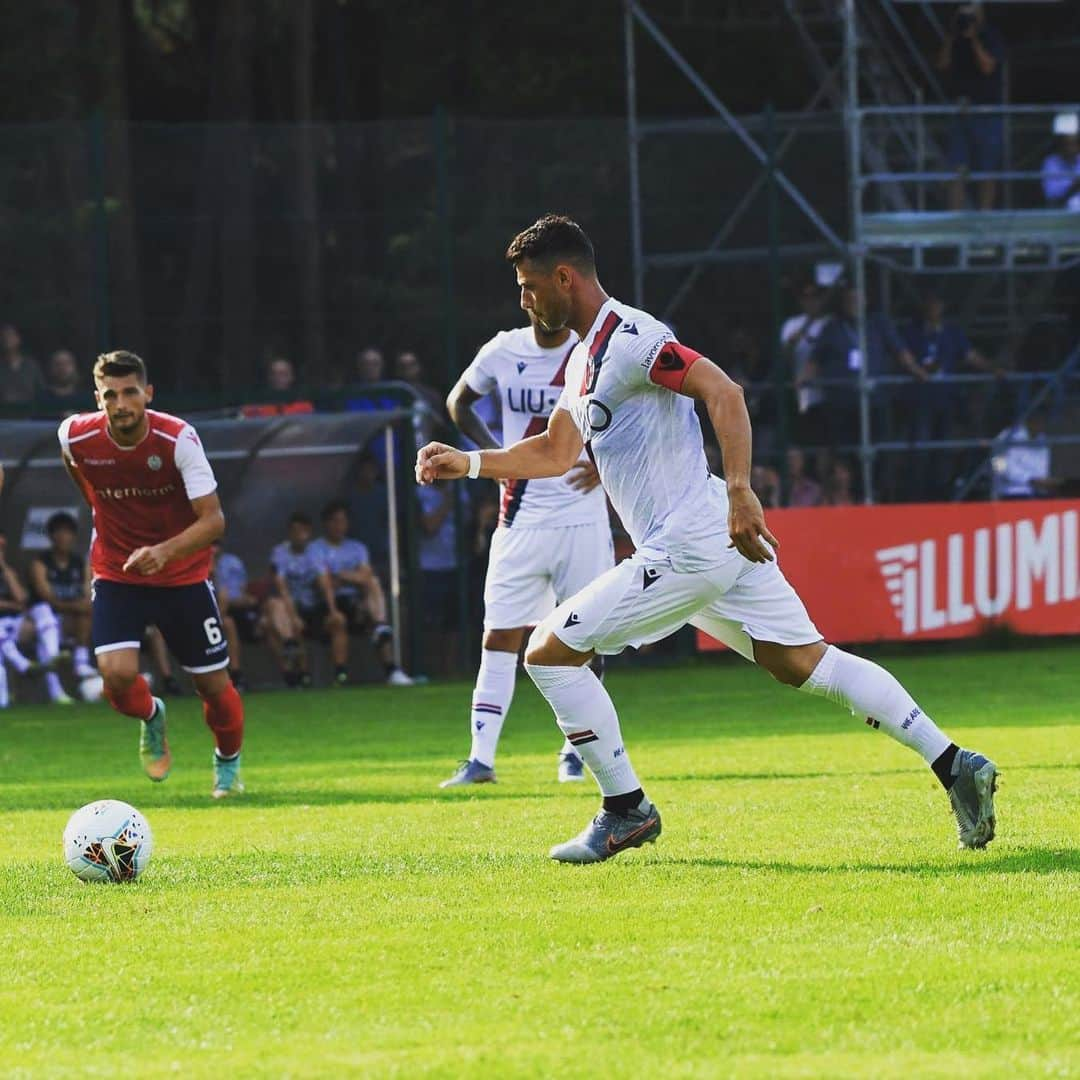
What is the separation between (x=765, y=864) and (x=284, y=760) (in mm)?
6281

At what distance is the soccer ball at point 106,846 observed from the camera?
784 cm

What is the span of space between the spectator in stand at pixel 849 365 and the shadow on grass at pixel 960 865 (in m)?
13.8

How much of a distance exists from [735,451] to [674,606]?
0.67m

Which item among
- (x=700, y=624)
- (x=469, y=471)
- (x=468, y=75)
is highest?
(x=468, y=75)

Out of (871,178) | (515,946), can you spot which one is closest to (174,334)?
(871,178)

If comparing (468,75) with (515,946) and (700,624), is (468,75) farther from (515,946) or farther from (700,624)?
(515,946)

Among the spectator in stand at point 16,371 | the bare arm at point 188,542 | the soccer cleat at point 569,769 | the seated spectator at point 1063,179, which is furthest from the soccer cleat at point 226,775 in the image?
the seated spectator at point 1063,179

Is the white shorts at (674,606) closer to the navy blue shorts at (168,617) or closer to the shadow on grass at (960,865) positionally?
the shadow on grass at (960,865)

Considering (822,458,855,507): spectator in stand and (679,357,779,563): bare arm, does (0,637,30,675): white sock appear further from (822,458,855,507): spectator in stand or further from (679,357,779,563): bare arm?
(679,357,779,563): bare arm

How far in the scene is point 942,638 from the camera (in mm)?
21094

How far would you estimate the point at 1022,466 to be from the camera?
21.7m

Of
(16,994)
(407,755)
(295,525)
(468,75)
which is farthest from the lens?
(468,75)

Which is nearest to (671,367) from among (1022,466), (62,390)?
(62,390)

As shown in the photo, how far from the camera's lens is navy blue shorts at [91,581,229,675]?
11.2 m
